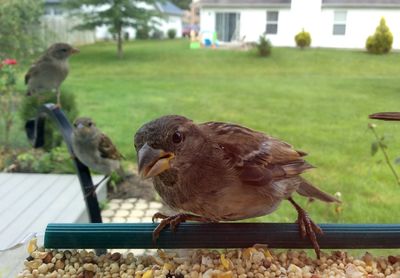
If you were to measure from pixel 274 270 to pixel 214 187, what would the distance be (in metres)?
0.20

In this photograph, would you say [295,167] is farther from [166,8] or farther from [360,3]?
[166,8]

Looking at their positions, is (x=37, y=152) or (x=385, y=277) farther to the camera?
(x=37, y=152)

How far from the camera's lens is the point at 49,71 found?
3.36 meters

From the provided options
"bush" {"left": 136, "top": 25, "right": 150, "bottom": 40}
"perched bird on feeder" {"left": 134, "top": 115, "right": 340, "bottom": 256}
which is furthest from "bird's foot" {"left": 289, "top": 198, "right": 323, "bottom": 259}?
"bush" {"left": 136, "top": 25, "right": 150, "bottom": 40}

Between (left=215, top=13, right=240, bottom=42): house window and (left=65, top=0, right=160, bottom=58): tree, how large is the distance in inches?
165

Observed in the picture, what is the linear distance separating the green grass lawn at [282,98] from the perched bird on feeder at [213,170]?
160 cm

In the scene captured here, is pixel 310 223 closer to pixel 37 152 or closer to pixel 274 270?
pixel 274 270

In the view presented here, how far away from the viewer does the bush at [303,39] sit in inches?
108

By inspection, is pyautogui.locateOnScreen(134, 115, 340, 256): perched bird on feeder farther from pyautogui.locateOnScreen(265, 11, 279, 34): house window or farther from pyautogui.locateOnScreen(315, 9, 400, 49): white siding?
pyautogui.locateOnScreen(265, 11, 279, 34): house window

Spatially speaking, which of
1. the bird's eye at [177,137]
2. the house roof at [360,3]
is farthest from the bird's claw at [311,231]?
the house roof at [360,3]

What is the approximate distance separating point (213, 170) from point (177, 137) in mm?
121

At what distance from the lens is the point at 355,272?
35.6 inches

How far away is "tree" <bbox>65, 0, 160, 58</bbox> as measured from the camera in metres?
7.44

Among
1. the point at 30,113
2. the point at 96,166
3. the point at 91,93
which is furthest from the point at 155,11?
the point at 96,166
